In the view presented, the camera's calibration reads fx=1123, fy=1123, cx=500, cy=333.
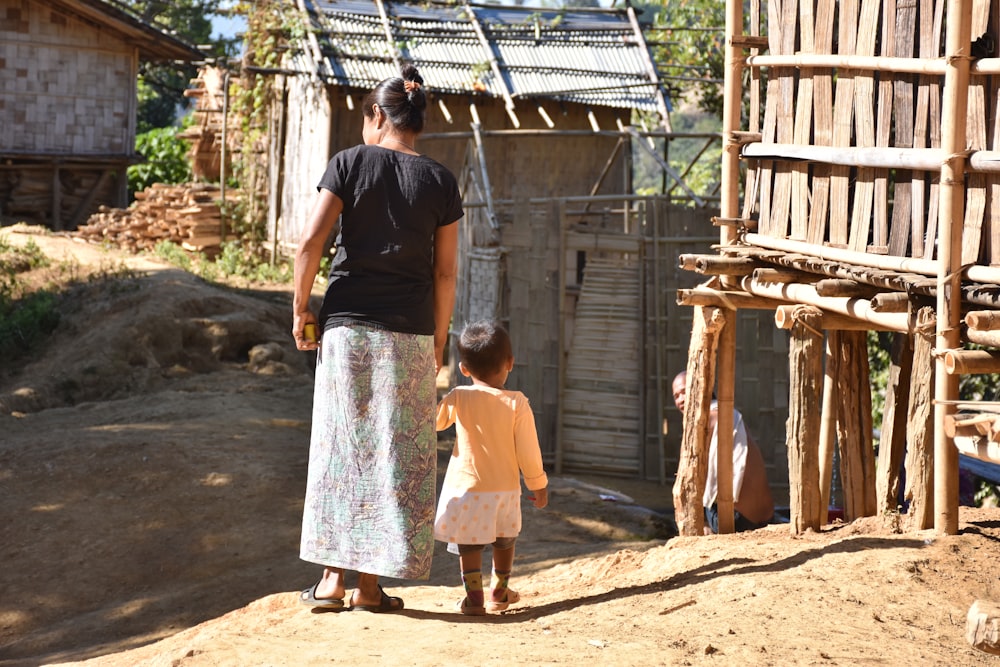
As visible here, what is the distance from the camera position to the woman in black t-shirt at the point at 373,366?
4082 millimetres

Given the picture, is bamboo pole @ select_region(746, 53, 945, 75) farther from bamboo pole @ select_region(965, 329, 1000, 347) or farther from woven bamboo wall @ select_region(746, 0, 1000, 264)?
bamboo pole @ select_region(965, 329, 1000, 347)

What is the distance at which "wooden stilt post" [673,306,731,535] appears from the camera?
5566 mm

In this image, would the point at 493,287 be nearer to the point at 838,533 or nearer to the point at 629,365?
Answer: the point at 629,365

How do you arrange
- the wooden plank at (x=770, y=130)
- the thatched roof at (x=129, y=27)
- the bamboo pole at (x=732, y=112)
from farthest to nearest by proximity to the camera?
the thatched roof at (x=129, y=27) < the bamboo pole at (x=732, y=112) < the wooden plank at (x=770, y=130)

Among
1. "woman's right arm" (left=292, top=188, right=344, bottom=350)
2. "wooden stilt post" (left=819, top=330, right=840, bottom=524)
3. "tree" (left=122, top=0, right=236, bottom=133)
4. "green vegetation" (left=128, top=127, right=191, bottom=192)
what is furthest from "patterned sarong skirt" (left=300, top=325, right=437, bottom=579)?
"tree" (left=122, top=0, right=236, bottom=133)

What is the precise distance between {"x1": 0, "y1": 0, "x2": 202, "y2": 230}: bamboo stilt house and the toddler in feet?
51.8

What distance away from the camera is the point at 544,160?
1653 cm

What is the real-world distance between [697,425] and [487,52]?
11935mm

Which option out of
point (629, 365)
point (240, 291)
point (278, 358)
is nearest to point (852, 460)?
point (629, 365)

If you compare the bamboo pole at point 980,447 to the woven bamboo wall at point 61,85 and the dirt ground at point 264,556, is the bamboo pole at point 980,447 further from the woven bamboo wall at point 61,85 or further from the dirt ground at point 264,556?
the woven bamboo wall at point 61,85

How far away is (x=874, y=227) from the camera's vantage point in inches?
179

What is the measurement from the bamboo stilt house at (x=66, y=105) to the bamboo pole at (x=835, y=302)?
1585 centimetres

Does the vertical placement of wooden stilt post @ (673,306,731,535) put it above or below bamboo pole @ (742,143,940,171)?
below

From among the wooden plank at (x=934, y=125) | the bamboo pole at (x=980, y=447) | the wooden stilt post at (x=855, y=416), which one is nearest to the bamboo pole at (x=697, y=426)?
the wooden stilt post at (x=855, y=416)
